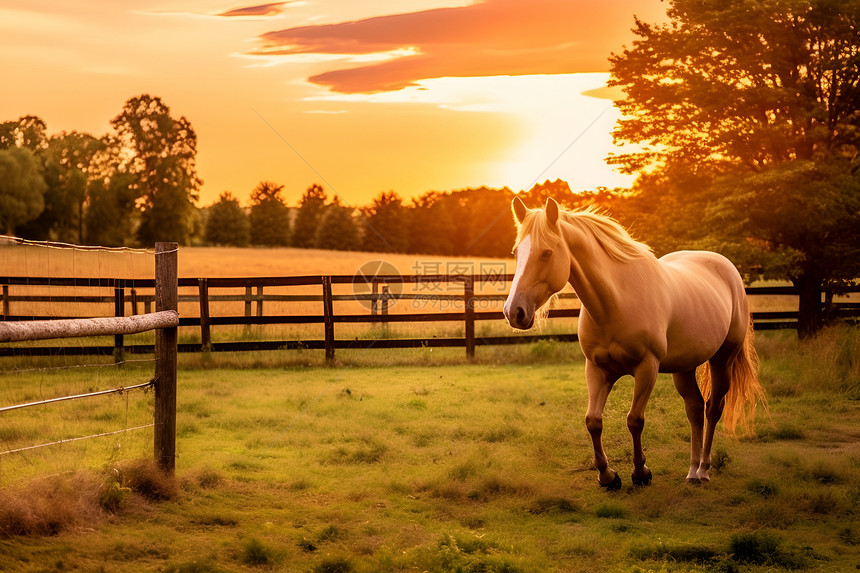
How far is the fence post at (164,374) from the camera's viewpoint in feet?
17.0

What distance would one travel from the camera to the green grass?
13.0 feet

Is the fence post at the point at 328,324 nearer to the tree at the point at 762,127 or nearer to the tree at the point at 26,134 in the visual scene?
the tree at the point at 762,127

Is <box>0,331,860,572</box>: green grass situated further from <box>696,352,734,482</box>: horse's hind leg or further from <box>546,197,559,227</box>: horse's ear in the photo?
<box>546,197,559,227</box>: horse's ear

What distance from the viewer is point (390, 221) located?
5303 cm

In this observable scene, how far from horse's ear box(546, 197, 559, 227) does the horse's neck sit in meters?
0.21

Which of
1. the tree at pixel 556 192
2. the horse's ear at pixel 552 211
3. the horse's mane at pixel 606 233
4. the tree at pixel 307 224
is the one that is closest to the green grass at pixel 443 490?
the horse's mane at pixel 606 233

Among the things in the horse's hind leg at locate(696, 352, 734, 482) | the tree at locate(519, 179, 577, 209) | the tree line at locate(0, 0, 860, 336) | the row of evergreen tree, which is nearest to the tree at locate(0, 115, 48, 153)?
the row of evergreen tree

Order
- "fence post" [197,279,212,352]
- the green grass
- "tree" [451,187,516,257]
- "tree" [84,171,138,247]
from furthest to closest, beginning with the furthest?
"tree" [451,187,516,257] < "tree" [84,171,138,247] < "fence post" [197,279,212,352] < the green grass

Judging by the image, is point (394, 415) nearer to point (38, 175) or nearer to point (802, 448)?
point (802, 448)

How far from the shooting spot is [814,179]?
12.1m

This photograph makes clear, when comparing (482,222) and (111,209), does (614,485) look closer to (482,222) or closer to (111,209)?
(111,209)

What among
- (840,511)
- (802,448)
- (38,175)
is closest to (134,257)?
(840,511)

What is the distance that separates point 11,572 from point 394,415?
4734 mm

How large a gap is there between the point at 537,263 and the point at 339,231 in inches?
2040
